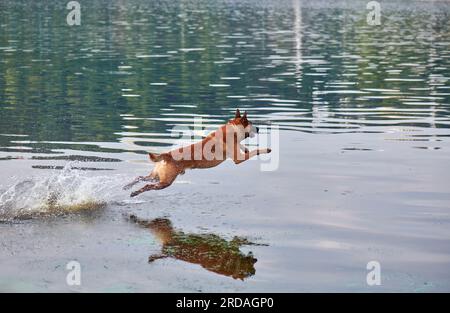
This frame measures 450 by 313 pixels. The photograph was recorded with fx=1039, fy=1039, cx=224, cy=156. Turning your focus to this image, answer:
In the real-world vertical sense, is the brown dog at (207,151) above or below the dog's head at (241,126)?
below

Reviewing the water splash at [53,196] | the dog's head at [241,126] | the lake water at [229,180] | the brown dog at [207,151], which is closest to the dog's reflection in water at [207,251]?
the lake water at [229,180]

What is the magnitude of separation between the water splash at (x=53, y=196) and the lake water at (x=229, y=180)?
50mm

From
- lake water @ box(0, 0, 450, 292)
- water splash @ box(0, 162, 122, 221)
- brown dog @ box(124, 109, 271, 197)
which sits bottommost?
lake water @ box(0, 0, 450, 292)

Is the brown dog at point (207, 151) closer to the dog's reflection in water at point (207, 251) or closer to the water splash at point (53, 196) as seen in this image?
the dog's reflection in water at point (207, 251)

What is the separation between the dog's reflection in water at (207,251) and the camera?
14320 millimetres

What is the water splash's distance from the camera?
1755cm

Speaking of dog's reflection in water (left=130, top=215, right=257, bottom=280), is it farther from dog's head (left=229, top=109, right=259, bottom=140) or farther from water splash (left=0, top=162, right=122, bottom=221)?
dog's head (left=229, top=109, right=259, bottom=140)

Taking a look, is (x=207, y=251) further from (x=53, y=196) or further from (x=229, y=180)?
(x=229, y=180)

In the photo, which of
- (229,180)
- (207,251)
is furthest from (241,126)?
(229,180)

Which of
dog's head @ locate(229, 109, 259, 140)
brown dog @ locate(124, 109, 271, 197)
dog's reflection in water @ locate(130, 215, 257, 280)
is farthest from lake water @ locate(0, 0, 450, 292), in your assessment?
dog's head @ locate(229, 109, 259, 140)

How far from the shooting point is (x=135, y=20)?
109 meters

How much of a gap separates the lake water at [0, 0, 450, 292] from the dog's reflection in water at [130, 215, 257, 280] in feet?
0.14

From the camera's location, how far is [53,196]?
18219 millimetres
